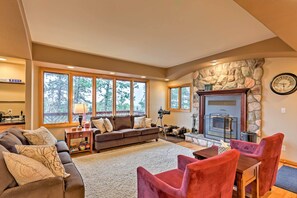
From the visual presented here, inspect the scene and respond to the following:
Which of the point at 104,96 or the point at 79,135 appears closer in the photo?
the point at 79,135

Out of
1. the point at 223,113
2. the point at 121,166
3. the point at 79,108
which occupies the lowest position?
the point at 121,166

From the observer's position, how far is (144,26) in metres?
2.77

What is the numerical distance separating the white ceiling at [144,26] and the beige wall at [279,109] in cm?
92

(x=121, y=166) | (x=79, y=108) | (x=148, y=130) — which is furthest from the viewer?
(x=148, y=130)

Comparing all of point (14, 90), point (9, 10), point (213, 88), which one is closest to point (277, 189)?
point (213, 88)

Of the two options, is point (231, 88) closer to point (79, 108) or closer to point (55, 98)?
point (79, 108)

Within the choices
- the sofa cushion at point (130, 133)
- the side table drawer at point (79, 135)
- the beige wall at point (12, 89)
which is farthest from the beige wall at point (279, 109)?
the beige wall at point (12, 89)

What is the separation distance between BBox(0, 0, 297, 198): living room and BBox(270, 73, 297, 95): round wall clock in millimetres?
23

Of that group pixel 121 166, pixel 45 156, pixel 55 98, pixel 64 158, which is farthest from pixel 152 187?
pixel 55 98

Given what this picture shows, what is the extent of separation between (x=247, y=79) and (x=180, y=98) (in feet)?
8.76

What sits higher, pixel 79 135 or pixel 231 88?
pixel 231 88

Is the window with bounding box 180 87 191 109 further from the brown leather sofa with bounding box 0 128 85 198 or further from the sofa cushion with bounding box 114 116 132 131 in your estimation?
the brown leather sofa with bounding box 0 128 85 198

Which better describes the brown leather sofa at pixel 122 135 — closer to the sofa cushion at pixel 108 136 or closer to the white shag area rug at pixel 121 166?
the sofa cushion at pixel 108 136

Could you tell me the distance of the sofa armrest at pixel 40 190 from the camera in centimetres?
131
